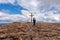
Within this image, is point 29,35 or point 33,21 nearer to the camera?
point 29,35

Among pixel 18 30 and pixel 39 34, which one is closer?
pixel 39 34

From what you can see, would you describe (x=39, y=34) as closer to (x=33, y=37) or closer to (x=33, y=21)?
(x=33, y=37)

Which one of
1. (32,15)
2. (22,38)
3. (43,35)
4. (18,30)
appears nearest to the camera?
(22,38)

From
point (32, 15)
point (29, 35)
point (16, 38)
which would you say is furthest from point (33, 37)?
point (32, 15)

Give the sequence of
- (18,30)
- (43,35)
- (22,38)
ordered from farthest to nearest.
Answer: (18,30) → (43,35) → (22,38)

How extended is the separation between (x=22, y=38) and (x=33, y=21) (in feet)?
31.5

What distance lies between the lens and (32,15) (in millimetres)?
31453

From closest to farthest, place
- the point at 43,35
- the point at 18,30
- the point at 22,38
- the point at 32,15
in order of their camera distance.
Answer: the point at 22,38, the point at 43,35, the point at 18,30, the point at 32,15

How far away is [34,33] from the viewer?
25.4 metres

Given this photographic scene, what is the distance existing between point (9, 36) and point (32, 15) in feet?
30.5

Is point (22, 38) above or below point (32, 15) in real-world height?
below

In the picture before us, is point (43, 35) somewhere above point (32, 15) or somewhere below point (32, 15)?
below

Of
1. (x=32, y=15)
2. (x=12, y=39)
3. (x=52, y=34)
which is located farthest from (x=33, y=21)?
(x=12, y=39)

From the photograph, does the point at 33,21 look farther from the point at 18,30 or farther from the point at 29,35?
the point at 29,35
